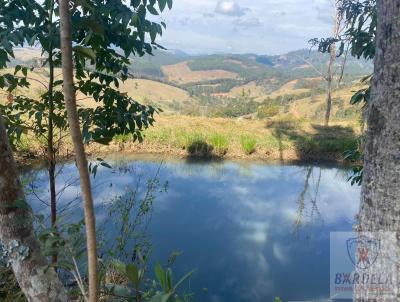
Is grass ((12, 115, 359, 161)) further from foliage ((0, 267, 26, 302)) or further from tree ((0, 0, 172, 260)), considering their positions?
tree ((0, 0, 172, 260))

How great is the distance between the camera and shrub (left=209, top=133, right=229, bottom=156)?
10578 mm

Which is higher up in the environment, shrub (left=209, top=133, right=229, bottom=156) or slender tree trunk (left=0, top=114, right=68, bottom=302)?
slender tree trunk (left=0, top=114, right=68, bottom=302)

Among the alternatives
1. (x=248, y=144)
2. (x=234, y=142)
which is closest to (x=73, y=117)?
(x=248, y=144)

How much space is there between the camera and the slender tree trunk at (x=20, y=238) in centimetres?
134

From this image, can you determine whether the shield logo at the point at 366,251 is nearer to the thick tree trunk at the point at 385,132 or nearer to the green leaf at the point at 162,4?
the thick tree trunk at the point at 385,132

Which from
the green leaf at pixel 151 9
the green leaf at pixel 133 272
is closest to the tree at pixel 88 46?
the green leaf at pixel 151 9

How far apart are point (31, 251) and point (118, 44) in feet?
4.05

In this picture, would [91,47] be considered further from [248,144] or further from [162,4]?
[248,144]

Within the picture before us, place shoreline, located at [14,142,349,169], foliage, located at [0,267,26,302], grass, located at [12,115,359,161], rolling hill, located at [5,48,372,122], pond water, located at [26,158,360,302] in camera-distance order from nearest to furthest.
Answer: foliage, located at [0,267,26,302] < pond water, located at [26,158,360,302] < shoreline, located at [14,142,349,169] < grass, located at [12,115,359,161] < rolling hill, located at [5,48,372,122]

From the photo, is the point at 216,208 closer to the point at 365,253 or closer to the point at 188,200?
the point at 188,200

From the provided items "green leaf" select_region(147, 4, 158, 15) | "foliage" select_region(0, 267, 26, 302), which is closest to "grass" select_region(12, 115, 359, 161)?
"foliage" select_region(0, 267, 26, 302)

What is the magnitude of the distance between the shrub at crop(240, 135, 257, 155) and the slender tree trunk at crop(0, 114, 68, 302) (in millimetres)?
9507

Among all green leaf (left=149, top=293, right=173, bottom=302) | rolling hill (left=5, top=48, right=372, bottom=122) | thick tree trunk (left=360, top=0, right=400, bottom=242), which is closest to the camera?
green leaf (left=149, top=293, right=173, bottom=302)
